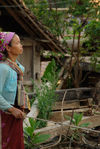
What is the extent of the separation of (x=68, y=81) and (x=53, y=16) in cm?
222

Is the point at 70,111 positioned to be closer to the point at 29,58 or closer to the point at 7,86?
the point at 7,86

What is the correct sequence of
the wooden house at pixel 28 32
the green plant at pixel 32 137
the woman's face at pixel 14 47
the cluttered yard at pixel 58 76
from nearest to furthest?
the woman's face at pixel 14 47 → the green plant at pixel 32 137 → the cluttered yard at pixel 58 76 → the wooden house at pixel 28 32

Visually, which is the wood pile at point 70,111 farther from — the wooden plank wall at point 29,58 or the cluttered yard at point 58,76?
the wooden plank wall at point 29,58

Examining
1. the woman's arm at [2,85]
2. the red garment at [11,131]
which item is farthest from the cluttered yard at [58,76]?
the woman's arm at [2,85]

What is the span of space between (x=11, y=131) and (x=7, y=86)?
53cm

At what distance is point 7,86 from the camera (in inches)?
95.6

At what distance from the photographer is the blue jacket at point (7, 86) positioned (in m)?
2.37

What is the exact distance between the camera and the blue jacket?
237cm

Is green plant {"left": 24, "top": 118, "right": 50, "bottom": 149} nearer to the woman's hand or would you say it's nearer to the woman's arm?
the woman's hand

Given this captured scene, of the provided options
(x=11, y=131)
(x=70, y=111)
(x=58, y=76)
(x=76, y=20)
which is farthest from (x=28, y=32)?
(x=11, y=131)

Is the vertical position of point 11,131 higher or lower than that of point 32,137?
higher

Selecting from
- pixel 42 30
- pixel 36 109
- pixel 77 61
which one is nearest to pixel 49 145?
pixel 36 109

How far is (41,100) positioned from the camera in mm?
4414

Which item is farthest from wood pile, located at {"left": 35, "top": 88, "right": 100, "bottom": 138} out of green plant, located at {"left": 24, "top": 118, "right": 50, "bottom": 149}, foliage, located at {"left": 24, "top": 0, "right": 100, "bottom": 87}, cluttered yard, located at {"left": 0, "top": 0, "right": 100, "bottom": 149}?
foliage, located at {"left": 24, "top": 0, "right": 100, "bottom": 87}
